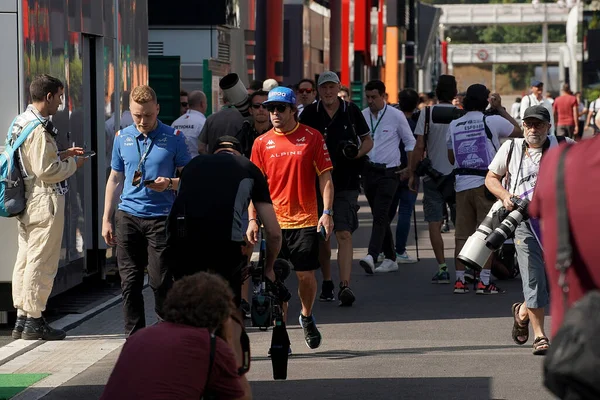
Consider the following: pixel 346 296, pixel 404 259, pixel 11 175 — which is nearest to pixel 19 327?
pixel 11 175

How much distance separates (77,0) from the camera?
37.9 ft

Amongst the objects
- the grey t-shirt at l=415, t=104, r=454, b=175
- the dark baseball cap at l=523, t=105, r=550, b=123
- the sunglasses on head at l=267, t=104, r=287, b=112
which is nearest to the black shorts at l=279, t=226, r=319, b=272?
the sunglasses on head at l=267, t=104, r=287, b=112

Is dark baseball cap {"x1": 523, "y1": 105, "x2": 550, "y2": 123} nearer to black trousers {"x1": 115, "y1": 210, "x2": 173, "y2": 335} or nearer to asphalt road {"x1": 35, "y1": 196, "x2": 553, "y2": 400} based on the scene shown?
asphalt road {"x1": 35, "y1": 196, "x2": 553, "y2": 400}

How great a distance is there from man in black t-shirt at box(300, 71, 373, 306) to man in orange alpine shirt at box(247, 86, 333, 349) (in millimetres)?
2021

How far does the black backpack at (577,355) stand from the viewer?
365 cm

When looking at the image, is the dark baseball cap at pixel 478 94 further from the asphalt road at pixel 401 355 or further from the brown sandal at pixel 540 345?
the brown sandal at pixel 540 345

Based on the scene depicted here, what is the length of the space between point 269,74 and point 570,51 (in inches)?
2950

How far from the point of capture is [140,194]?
919 centimetres

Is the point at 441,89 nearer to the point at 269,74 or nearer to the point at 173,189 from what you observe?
the point at 173,189

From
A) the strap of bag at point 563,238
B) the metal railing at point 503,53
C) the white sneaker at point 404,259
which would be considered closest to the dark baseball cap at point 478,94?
the white sneaker at point 404,259

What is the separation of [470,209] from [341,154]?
1.37 meters

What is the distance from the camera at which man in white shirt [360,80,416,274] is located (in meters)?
14.0

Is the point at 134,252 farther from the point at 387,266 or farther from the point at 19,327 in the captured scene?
the point at 387,266

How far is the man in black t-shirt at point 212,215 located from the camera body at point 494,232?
206 cm
